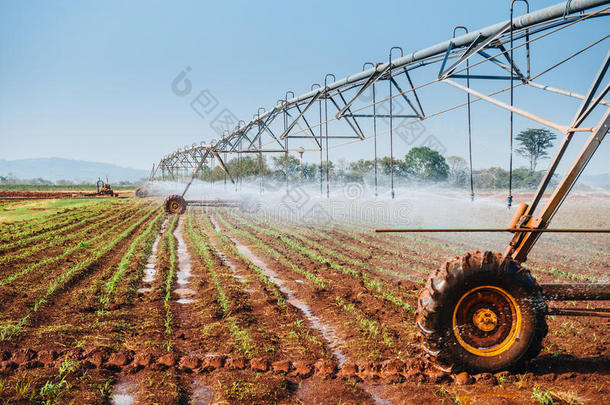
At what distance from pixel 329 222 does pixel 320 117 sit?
30.8 ft

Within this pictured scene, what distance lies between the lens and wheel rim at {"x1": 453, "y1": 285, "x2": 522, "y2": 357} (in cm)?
385

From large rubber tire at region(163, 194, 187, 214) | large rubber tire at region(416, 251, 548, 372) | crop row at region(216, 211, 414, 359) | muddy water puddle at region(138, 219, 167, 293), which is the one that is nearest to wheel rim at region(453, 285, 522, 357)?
large rubber tire at region(416, 251, 548, 372)

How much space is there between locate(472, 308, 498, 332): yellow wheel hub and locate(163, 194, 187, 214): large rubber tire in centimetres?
2131

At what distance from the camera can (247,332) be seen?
17.5 feet

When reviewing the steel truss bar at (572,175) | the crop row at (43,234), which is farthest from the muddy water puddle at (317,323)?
the crop row at (43,234)

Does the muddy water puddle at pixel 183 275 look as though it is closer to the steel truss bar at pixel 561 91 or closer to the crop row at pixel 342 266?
the crop row at pixel 342 266

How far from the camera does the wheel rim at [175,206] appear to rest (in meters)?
23.5

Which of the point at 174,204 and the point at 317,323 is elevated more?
the point at 174,204

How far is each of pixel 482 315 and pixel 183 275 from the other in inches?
261

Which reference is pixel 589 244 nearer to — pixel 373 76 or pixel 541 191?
pixel 373 76

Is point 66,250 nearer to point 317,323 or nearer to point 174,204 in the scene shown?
point 317,323

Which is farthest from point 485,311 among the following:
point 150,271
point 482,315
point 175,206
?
point 175,206

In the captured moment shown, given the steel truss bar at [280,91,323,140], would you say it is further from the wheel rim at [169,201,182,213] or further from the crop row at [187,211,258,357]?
the wheel rim at [169,201,182,213]

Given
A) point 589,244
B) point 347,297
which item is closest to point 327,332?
point 347,297
